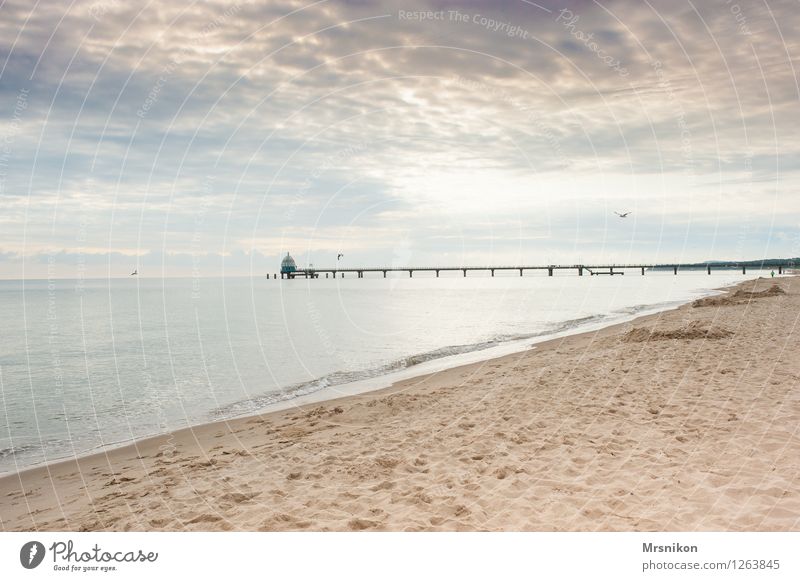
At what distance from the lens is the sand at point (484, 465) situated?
565 cm

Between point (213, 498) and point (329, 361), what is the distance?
1504cm

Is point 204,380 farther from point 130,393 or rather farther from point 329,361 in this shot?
point 329,361

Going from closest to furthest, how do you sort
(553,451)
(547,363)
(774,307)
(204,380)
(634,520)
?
(634,520) < (553,451) < (547,363) < (204,380) < (774,307)

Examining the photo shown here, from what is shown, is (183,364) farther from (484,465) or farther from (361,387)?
(484,465)

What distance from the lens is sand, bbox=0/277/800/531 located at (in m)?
5.65

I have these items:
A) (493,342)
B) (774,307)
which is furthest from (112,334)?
(774,307)

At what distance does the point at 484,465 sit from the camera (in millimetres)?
7051

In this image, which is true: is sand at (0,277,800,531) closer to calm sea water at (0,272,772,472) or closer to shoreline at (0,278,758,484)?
shoreline at (0,278,758,484)

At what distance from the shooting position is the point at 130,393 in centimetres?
1655
